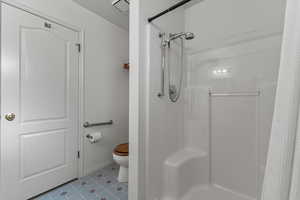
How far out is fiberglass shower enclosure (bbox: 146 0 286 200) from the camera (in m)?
1.31

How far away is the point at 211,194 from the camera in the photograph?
1536 millimetres

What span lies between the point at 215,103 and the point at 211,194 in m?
1.02

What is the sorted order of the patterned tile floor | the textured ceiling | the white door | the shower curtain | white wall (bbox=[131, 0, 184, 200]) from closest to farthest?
the shower curtain → white wall (bbox=[131, 0, 184, 200]) → the white door → the patterned tile floor → the textured ceiling

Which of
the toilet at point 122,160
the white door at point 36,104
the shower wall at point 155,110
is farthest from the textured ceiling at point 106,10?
the toilet at point 122,160

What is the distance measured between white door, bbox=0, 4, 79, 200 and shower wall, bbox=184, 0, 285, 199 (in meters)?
1.55

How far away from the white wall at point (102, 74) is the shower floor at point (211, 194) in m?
1.38

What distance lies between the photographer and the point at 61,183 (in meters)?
1.74

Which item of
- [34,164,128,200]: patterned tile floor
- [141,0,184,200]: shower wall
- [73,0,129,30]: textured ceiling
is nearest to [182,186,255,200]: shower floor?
[141,0,184,200]: shower wall

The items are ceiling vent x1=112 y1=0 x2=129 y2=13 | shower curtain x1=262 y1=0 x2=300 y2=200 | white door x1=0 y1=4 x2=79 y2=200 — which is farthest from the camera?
ceiling vent x1=112 y1=0 x2=129 y2=13

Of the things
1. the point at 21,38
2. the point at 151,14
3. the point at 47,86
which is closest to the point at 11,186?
the point at 47,86

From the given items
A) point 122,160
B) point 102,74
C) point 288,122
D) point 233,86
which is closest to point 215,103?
point 233,86

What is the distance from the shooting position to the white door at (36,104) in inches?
53.7

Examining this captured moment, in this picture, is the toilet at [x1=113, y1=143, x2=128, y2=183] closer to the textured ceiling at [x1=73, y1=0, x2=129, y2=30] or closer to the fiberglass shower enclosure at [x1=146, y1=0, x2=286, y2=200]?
the fiberglass shower enclosure at [x1=146, y1=0, x2=286, y2=200]

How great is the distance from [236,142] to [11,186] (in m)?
2.35
